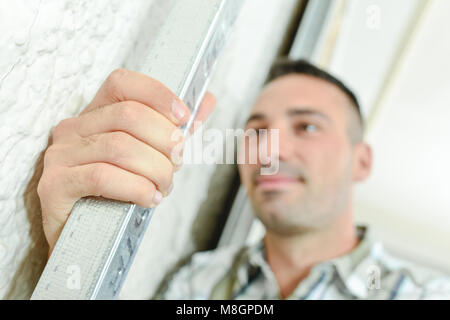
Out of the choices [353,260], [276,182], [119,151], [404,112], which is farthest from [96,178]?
[404,112]

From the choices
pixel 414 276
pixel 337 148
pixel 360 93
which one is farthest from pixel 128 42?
pixel 360 93

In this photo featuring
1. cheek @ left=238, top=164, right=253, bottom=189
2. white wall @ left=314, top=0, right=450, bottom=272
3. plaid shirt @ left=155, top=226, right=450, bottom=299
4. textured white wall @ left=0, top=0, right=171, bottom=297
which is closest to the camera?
textured white wall @ left=0, top=0, right=171, bottom=297

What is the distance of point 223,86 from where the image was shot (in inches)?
24.5

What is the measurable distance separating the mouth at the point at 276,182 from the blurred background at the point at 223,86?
0.13m

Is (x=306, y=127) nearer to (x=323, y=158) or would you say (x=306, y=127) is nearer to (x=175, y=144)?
(x=323, y=158)

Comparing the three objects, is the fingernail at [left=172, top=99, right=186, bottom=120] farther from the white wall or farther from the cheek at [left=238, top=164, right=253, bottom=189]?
the white wall

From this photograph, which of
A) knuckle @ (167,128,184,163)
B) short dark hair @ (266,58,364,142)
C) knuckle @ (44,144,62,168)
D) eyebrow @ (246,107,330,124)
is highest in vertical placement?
short dark hair @ (266,58,364,142)

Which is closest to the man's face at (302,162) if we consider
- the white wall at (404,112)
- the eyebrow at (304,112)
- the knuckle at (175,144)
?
the eyebrow at (304,112)

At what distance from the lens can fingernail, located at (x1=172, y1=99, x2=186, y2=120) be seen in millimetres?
235

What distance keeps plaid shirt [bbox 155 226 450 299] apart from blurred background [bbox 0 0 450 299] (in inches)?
2.5

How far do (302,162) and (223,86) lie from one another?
255 mm

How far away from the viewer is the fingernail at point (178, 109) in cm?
23

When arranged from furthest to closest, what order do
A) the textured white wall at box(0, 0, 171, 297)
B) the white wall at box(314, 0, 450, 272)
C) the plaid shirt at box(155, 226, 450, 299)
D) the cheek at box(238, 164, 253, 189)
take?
the white wall at box(314, 0, 450, 272), the cheek at box(238, 164, 253, 189), the plaid shirt at box(155, 226, 450, 299), the textured white wall at box(0, 0, 171, 297)

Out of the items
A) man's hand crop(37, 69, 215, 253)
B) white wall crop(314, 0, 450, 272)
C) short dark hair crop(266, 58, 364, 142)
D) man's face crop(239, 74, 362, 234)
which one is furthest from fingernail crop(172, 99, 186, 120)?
white wall crop(314, 0, 450, 272)
